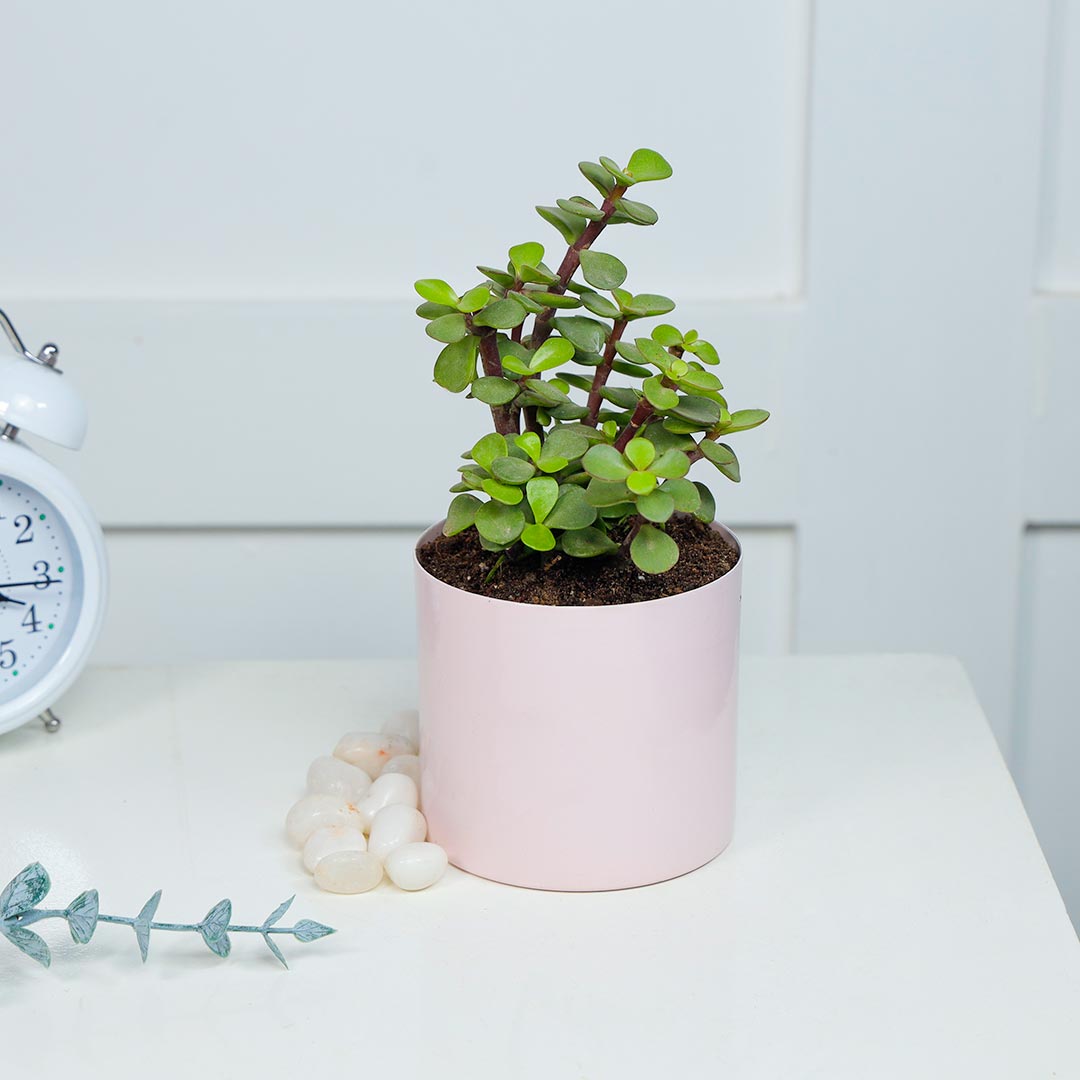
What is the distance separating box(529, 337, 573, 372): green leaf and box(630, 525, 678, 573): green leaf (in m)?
0.09

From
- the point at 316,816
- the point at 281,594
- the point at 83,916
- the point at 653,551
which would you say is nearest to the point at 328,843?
the point at 316,816

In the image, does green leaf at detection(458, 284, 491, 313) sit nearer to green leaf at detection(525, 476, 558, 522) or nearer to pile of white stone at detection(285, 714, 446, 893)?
green leaf at detection(525, 476, 558, 522)

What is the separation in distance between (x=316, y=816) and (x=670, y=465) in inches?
10.7

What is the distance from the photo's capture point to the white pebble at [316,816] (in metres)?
0.72

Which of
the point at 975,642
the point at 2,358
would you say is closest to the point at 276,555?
the point at 2,358

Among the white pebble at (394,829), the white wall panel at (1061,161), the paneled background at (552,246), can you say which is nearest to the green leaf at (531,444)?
the white pebble at (394,829)

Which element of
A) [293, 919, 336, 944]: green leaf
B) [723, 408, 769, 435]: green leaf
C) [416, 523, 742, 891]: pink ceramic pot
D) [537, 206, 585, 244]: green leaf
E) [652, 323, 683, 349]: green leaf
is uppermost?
[537, 206, 585, 244]: green leaf

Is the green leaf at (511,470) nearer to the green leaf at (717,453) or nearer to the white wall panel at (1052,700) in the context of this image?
the green leaf at (717,453)

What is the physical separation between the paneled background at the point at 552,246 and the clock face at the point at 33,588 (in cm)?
46

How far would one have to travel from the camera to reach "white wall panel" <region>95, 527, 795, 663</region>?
4.40 ft

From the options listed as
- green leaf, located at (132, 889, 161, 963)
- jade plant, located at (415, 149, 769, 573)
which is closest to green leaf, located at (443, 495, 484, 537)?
jade plant, located at (415, 149, 769, 573)

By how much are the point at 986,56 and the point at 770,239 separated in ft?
0.77

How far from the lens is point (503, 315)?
0.63 meters

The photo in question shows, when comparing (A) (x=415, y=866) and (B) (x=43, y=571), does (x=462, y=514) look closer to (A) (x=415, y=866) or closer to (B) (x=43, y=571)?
(A) (x=415, y=866)
